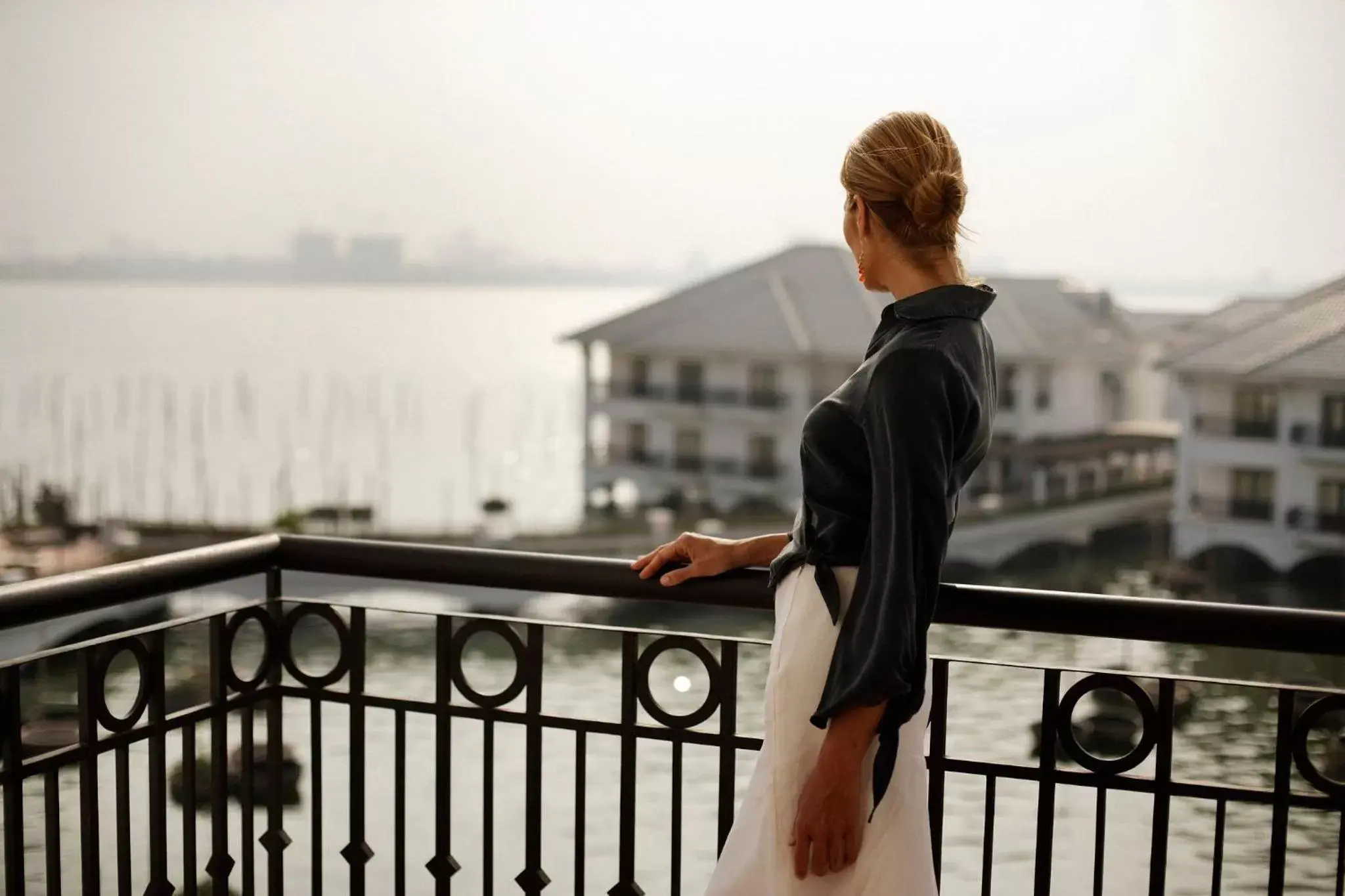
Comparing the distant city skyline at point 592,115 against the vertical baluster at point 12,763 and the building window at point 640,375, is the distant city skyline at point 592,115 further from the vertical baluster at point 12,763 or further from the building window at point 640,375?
the vertical baluster at point 12,763

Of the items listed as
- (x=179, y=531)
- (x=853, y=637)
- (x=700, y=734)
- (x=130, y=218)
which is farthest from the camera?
(x=130, y=218)

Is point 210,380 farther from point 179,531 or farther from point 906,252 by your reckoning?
point 906,252

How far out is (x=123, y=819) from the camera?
4.82 ft

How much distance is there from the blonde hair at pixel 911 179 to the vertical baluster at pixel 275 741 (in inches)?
38.3

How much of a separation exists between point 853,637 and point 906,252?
0.34 meters

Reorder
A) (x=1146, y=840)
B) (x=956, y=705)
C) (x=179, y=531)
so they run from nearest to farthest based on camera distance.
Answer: (x=1146, y=840)
(x=956, y=705)
(x=179, y=531)

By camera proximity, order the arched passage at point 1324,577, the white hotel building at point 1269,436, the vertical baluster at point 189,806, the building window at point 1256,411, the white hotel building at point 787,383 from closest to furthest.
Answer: the vertical baluster at point 189,806, the white hotel building at point 1269,436, the building window at point 1256,411, the arched passage at point 1324,577, the white hotel building at point 787,383

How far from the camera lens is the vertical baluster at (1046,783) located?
1343 mm

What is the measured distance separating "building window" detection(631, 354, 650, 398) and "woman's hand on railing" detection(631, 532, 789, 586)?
28.7 m

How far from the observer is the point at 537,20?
150 ft

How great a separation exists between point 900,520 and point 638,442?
98.2 ft

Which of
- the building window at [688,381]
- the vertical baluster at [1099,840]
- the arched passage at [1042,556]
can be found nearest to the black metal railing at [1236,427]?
the arched passage at [1042,556]

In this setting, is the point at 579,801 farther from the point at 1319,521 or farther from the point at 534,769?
the point at 1319,521

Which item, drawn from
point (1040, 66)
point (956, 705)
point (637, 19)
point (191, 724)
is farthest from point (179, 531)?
point (191, 724)
